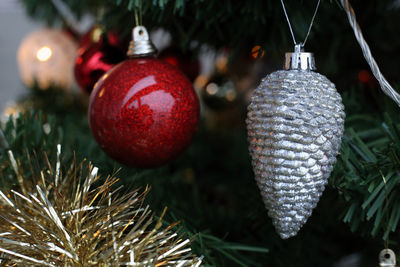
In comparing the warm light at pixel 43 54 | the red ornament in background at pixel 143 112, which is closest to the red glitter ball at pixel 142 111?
the red ornament in background at pixel 143 112

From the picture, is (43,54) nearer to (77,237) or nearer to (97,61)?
(97,61)

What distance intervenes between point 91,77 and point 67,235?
8.7 inches

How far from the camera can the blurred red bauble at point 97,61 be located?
0.41m

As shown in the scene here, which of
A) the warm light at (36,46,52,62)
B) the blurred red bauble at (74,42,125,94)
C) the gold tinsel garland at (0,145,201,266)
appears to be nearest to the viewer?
the gold tinsel garland at (0,145,201,266)

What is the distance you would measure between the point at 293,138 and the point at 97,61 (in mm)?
262

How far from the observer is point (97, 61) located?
0.41 m

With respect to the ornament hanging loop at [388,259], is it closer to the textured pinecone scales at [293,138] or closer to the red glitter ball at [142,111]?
the textured pinecone scales at [293,138]

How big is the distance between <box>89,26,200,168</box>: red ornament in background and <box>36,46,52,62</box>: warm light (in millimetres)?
370

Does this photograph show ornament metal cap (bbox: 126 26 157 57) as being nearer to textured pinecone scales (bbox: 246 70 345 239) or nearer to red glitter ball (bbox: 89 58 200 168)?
red glitter ball (bbox: 89 58 200 168)

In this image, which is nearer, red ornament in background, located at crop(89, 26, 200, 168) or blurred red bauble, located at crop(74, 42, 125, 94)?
red ornament in background, located at crop(89, 26, 200, 168)

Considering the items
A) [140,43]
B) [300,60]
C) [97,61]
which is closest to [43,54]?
[97,61]

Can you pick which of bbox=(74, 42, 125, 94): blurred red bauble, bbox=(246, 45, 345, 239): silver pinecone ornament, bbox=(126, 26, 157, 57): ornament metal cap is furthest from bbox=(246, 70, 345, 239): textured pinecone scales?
bbox=(74, 42, 125, 94): blurred red bauble

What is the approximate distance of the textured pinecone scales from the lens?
0.80 ft

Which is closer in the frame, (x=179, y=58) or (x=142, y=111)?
(x=142, y=111)
